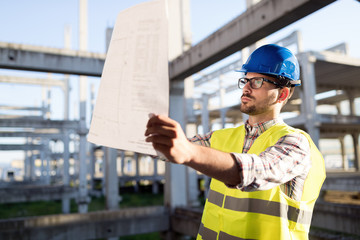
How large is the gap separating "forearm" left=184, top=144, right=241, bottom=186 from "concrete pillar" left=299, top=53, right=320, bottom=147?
13257 millimetres

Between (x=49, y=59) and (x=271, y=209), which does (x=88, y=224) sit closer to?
(x=49, y=59)

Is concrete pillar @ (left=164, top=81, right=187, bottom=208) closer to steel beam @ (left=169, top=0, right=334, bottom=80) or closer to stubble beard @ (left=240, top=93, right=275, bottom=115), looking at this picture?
steel beam @ (left=169, top=0, right=334, bottom=80)

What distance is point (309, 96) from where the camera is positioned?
13.7 m

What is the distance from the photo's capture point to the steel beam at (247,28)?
14.0 feet

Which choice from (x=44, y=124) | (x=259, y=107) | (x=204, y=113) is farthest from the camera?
(x=44, y=124)

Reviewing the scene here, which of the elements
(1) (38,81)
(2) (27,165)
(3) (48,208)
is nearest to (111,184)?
Answer: (3) (48,208)

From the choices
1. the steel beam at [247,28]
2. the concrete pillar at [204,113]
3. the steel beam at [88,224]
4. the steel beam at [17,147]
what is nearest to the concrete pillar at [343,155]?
the concrete pillar at [204,113]

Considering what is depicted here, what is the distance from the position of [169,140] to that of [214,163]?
0.20 metres

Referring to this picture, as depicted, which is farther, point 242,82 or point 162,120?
point 242,82

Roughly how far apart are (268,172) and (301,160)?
309 millimetres

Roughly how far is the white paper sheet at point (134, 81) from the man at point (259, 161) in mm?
76

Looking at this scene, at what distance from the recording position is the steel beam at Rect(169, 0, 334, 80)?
427cm

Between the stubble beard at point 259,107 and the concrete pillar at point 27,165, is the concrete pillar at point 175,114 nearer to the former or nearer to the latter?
the stubble beard at point 259,107

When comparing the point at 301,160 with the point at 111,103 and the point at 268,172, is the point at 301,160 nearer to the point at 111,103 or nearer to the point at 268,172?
the point at 268,172
